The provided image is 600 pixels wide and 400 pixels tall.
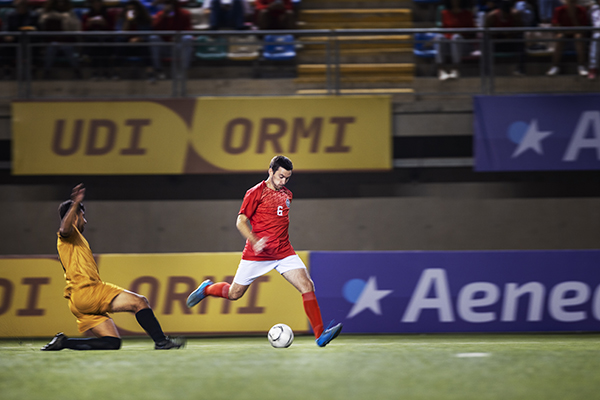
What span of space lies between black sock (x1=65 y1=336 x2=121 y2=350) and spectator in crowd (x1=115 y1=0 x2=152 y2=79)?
512 centimetres

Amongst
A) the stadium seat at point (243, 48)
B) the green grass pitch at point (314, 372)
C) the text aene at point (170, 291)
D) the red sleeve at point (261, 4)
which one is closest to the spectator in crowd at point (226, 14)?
the red sleeve at point (261, 4)

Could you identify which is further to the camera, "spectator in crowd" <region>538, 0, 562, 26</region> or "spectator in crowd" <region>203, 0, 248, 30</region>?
"spectator in crowd" <region>203, 0, 248, 30</region>

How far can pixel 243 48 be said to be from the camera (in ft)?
31.9

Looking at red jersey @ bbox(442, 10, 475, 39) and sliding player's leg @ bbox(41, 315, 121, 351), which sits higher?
red jersey @ bbox(442, 10, 475, 39)

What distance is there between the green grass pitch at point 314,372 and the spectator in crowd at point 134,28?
4.87 m

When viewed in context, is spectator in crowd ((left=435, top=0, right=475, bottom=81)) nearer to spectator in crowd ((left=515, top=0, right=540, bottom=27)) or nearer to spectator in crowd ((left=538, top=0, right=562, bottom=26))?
spectator in crowd ((left=515, top=0, right=540, bottom=27))

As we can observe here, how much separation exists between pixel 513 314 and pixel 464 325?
648 millimetres

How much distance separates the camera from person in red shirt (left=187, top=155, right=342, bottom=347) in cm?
634

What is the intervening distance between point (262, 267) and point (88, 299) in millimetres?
1749

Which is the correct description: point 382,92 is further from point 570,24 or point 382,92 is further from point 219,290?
point 219,290

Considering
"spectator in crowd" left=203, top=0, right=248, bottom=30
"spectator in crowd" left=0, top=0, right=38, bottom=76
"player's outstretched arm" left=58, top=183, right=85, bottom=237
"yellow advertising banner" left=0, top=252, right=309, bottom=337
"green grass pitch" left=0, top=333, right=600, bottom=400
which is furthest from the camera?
"spectator in crowd" left=203, top=0, right=248, bottom=30

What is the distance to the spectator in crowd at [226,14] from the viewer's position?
11102 millimetres

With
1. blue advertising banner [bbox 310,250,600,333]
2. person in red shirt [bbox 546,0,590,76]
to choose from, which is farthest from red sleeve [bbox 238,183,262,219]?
person in red shirt [bbox 546,0,590,76]

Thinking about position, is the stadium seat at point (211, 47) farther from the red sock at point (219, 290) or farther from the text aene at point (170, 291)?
the red sock at point (219, 290)
